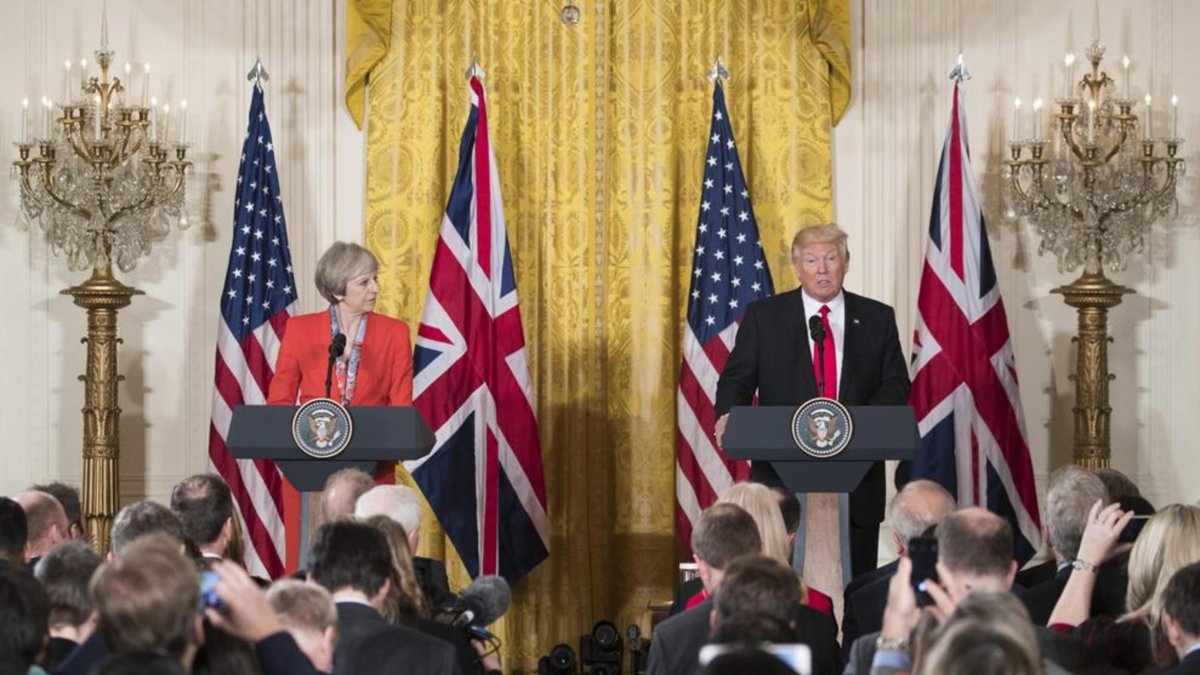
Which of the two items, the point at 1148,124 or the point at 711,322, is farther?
the point at 1148,124

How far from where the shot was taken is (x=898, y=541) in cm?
575

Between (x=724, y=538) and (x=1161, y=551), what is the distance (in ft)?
3.53

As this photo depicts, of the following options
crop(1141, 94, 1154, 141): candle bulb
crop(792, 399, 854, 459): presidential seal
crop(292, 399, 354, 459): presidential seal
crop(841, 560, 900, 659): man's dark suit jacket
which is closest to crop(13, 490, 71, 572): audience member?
crop(292, 399, 354, 459): presidential seal

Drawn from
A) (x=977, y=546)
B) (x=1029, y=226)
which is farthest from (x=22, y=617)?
(x=1029, y=226)

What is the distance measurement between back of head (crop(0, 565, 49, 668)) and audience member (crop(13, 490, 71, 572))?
171 cm

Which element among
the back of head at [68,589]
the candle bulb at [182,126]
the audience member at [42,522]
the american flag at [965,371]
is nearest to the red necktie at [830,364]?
the american flag at [965,371]

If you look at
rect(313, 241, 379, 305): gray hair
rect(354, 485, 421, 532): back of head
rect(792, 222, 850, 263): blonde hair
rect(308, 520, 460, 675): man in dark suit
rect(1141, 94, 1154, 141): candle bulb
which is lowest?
rect(308, 520, 460, 675): man in dark suit

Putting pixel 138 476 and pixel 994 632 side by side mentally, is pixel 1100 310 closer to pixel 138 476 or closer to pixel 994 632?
pixel 138 476

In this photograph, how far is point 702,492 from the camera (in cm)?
909

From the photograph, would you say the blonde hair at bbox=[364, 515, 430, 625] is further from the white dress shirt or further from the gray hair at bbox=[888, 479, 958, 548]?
the white dress shirt

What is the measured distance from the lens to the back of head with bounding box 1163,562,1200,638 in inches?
160

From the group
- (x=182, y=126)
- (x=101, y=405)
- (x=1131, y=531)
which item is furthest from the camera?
(x=182, y=126)

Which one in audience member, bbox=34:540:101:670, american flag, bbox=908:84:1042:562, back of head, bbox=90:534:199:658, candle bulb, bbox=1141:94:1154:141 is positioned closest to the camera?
back of head, bbox=90:534:199:658

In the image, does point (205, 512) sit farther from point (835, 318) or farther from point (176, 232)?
point (176, 232)
